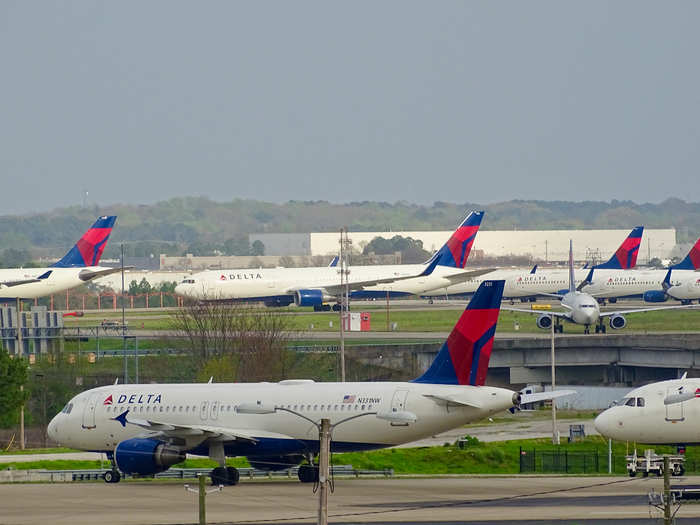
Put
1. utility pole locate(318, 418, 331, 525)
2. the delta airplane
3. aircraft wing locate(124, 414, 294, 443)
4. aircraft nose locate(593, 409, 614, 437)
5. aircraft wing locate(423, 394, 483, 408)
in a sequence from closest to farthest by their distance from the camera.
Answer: utility pole locate(318, 418, 331, 525), aircraft wing locate(423, 394, 483, 408), aircraft wing locate(124, 414, 294, 443), aircraft nose locate(593, 409, 614, 437), the delta airplane

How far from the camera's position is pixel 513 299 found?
16275 cm

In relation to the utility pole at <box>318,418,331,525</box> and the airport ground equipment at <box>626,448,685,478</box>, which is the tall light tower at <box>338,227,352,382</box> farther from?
the utility pole at <box>318,418,331,525</box>

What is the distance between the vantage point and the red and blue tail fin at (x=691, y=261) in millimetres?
159250

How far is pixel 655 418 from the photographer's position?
150ft

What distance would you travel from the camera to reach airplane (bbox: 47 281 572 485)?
4478 centimetres

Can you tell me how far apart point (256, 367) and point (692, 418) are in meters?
39.5

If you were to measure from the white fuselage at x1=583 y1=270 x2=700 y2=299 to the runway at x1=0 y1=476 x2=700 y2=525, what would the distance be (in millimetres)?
100941

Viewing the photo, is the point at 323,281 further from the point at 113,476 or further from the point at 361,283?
the point at 113,476

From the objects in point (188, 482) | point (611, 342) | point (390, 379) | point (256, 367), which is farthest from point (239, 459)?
point (611, 342)

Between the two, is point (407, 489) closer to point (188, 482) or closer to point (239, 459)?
point (188, 482)

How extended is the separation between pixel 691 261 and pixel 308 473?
4720 inches

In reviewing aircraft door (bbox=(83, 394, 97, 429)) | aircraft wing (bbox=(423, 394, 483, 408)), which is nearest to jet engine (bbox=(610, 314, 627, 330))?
aircraft door (bbox=(83, 394, 97, 429))

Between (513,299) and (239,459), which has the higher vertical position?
(513,299)

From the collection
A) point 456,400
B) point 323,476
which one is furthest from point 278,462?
point 323,476
